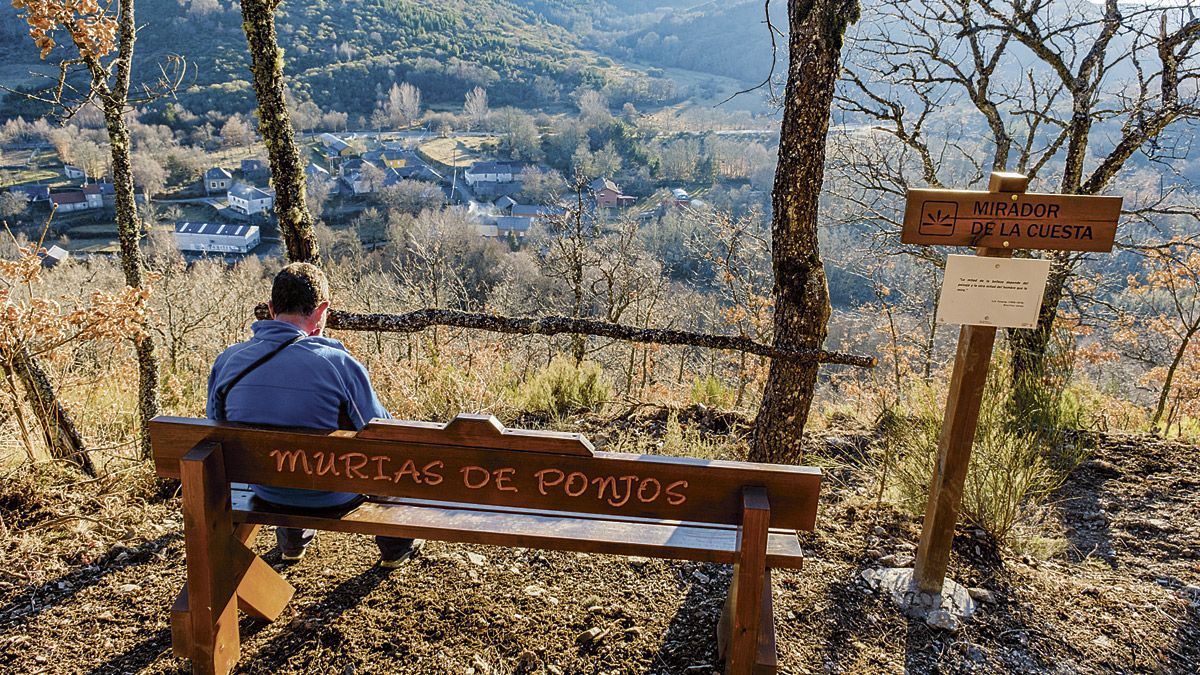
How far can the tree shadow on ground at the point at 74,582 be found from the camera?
2490mm

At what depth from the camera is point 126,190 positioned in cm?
402

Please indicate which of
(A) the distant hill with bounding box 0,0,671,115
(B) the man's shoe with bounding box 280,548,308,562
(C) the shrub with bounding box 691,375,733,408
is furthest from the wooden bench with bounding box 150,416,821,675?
(A) the distant hill with bounding box 0,0,671,115

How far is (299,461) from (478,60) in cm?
9892

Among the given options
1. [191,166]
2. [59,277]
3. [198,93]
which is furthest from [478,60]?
[59,277]

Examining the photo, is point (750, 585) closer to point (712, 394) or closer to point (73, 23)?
point (73, 23)

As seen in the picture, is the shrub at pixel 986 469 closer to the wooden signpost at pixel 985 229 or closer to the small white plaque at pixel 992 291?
the wooden signpost at pixel 985 229

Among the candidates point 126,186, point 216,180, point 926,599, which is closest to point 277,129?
point 126,186

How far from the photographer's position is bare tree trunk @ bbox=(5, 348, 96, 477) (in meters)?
3.27

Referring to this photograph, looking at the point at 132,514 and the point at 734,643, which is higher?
the point at 734,643

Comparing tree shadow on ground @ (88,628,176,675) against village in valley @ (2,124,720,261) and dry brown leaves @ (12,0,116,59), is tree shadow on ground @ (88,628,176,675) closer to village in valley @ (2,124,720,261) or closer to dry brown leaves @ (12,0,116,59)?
dry brown leaves @ (12,0,116,59)

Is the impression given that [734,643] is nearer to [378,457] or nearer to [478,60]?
[378,457]

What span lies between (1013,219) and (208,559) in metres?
3.02

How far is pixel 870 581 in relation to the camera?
9.46ft

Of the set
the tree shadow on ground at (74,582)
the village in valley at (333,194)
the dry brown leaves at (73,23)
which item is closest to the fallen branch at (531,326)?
the tree shadow on ground at (74,582)
